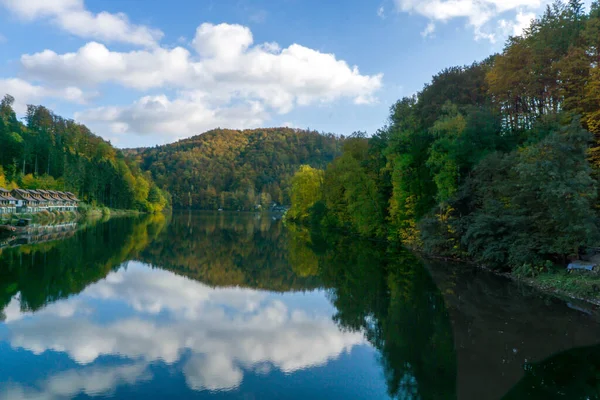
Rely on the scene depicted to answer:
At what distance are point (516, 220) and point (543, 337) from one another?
9.15m

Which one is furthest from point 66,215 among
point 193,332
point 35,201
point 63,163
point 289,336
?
point 289,336

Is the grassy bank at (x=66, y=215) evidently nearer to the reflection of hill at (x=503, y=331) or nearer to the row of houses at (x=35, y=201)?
the row of houses at (x=35, y=201)

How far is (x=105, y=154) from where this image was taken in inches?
3930

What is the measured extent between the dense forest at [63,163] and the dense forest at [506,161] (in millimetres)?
61387

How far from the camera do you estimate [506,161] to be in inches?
827

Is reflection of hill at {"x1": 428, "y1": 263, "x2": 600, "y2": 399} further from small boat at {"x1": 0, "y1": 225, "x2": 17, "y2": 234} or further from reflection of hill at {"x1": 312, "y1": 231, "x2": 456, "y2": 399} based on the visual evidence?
small boat at {"x1": 0, "y1": 225, "x2": 17, "y2": 234}

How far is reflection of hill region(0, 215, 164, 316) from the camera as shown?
15.8m

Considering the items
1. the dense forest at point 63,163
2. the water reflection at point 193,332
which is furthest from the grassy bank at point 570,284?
the dense forest at point 63,163

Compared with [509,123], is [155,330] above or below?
below

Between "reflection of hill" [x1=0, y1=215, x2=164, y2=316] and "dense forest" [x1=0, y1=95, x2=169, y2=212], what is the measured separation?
1793 inches

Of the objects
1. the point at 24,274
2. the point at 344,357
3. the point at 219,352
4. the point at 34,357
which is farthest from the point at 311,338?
the point at 24,274

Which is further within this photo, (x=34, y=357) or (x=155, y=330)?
(x=155, y=330)

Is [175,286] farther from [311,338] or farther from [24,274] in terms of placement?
[311,338]

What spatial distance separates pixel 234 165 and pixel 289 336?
15731cm
